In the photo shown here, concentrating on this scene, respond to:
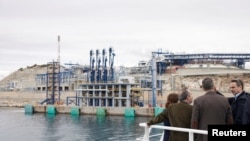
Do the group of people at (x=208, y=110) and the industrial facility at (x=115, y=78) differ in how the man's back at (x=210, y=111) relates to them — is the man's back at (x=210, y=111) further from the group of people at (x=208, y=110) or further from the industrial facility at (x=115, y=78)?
the industrial facility at (x=115, y=78)

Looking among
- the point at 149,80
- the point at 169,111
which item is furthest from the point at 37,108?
the point at 169,111

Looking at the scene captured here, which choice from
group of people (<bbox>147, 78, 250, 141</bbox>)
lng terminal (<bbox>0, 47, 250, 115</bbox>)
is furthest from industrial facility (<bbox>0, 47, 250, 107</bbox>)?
group of people (<bbox>147, 78, 250, 141</bbox>)

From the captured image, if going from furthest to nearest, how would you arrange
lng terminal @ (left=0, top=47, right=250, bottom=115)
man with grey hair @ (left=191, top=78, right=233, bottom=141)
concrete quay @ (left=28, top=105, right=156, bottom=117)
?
lng terminal @ (left=0, top=47, right=250, bottom=115) → concrete quay @ (left=28, top=105, right=156, bottom=117) → man with grey hair @ (left=191, top=78, right=233, bottom=141)

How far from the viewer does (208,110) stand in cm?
634

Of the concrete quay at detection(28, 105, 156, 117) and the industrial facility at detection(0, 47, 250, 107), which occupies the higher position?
the industrial facility at detection(0, 47, 250, 107)

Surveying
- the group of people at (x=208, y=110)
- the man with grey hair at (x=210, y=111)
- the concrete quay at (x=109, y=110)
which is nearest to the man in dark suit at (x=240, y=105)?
the group of people at (x=208, y=110)

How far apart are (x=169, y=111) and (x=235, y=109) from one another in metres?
1.22

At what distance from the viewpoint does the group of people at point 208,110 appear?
6348mm

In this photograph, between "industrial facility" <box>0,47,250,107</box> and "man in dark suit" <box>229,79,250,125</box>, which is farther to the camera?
"industrial facility" <box>0,47,250,107</box>

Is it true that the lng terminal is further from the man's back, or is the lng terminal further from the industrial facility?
the man's back

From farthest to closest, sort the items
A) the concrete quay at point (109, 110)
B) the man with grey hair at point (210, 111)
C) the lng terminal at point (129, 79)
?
the lng terminal at point (129, 79) → the concrete quay at point (109, 110) → the man with grey hair at point (210, 111)

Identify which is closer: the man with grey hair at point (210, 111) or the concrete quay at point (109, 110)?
the man with grey hair at point (210, 111)

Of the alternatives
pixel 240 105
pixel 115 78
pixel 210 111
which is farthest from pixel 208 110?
pixel 115 78

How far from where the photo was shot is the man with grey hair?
6336 millimetres
